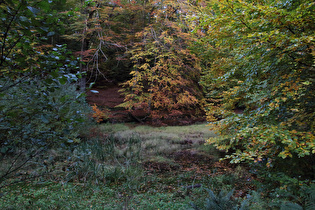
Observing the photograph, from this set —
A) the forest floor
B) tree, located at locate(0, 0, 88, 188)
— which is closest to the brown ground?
the forest floor

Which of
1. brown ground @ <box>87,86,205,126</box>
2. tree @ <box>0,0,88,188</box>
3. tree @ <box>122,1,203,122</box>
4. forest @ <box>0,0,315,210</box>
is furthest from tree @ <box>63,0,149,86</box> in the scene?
tree @ <box>0,0,88,188</box>

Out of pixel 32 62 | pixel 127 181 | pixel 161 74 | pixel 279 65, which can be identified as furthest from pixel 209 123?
pixel 161 74

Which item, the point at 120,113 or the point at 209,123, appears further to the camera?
the point at 120,113

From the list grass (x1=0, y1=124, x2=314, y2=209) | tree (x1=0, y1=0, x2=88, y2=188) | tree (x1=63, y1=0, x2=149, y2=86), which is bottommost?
grass (x1=0, y1=124, x2=314, y2=209)

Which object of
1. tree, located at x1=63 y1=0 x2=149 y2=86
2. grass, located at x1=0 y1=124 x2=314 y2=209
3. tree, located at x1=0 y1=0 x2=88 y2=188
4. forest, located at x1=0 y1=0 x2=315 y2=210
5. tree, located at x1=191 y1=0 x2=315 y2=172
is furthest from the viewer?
tree, located at x1=63 y1=0 x2=149 y2=86

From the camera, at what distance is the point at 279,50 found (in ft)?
9.39

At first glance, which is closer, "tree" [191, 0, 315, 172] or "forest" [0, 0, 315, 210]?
"forest" [0, 0, 315, 210]

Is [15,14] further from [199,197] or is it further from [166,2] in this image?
[166,2]

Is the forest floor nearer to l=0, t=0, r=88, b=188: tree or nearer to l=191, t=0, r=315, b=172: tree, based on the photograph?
l=0, t=0, r=88, b=188: tree

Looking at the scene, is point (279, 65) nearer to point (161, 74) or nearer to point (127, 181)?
point (127, 181)

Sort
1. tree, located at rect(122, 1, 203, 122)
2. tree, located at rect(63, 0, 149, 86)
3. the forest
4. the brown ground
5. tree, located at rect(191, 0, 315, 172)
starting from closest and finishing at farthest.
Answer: the forest → tree, located at rect(191, 0, 315, 172) → tree, located at rect(63, 0, 149, 86) → tree, located at rect(122, 1, 203, 122) → the brown ground

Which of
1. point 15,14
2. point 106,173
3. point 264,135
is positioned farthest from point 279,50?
point 106,173

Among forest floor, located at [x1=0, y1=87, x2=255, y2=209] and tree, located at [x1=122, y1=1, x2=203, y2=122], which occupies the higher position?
tree, located at [x1=122, y1=1, x2=203, y2=122]

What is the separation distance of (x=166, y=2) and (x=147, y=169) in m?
7.58
